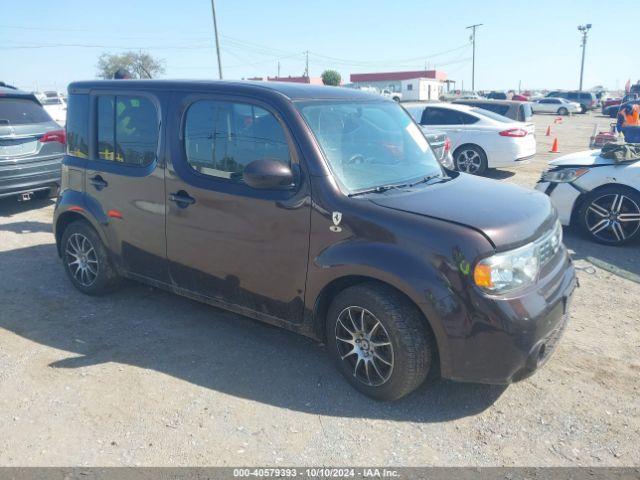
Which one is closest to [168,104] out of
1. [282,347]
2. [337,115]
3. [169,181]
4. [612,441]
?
[169,181]

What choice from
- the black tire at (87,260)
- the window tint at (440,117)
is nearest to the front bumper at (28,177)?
the black tire at (87,260)

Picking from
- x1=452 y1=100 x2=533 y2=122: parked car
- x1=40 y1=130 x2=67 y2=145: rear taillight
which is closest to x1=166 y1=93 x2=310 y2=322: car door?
x1=40 y1=130 x2=67 y2=145: rear taillight

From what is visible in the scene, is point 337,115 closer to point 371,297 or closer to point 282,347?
point 371,297

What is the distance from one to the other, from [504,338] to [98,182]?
140 inches

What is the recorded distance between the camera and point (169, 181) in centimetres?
404

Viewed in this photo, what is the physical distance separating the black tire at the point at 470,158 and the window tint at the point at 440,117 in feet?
2.09

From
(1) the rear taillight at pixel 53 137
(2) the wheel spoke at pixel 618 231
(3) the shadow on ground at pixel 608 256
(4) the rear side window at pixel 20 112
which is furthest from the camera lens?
(1) the rear taillight at pixel 53 137

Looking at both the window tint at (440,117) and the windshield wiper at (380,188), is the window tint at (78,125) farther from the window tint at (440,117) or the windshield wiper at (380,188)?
the window tint at (440,117)

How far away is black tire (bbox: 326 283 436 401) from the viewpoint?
3088mm

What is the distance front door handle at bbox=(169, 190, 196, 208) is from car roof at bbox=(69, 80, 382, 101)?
0.78 m

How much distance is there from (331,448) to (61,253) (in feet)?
11.7

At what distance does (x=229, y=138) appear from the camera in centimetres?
376

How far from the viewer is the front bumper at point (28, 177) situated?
775 cm

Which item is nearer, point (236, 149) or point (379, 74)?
point (236, 149)
